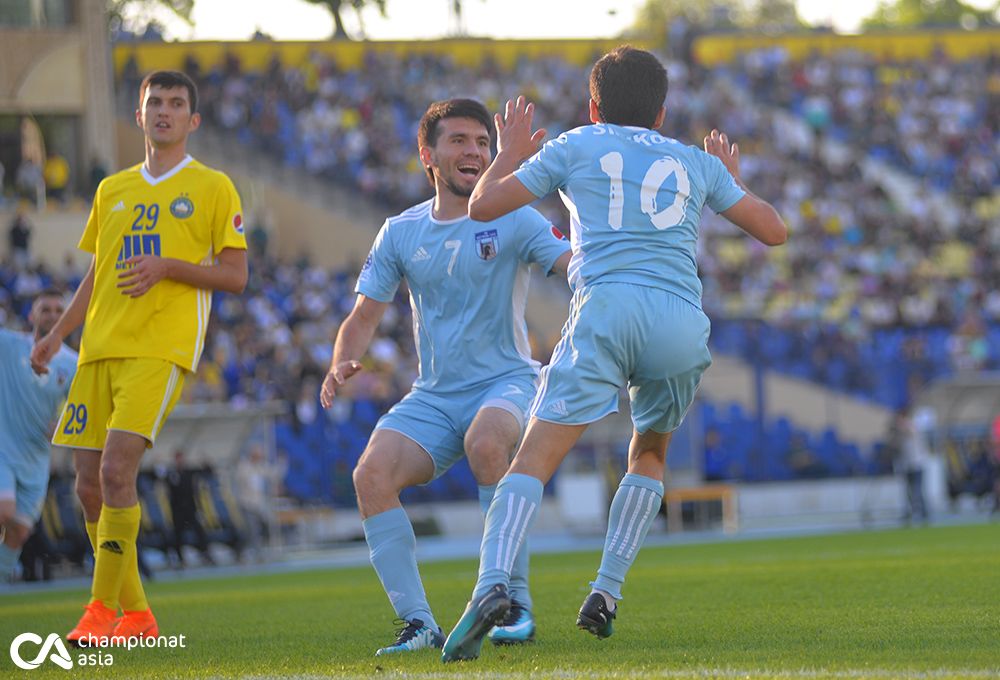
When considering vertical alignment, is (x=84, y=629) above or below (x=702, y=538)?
above

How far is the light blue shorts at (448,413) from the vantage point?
7066mm

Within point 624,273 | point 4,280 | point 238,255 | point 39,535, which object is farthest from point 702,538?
point 624,273

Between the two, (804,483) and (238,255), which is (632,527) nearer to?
(238,255)

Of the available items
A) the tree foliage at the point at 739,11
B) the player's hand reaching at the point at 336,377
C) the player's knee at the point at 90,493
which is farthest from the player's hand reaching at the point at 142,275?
the tree foliage at the point at 739,11

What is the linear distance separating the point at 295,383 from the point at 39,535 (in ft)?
22.8

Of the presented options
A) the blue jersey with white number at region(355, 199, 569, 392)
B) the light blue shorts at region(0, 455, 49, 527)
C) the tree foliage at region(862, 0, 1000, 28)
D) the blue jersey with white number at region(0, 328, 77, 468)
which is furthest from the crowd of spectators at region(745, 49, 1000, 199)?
the tree foliage at region(862, 0, 1000, 28)

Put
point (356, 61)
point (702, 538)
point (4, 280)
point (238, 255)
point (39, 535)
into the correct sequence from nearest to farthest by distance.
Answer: point (238, 255) < point (39, 535) < point (702, 538) < point (4, 280) < point (356, 61)

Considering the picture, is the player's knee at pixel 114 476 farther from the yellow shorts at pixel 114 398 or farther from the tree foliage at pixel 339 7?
the tree foliage at pixel 339 7

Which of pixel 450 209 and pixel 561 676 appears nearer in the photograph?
pixel 561 676

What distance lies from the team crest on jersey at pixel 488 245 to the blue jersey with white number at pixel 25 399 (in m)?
3.88

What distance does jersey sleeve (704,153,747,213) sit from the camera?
20.7 feet

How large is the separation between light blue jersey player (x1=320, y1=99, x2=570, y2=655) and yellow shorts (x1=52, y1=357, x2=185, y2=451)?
3.11 feet

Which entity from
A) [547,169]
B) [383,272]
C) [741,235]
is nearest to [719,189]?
[547,169]

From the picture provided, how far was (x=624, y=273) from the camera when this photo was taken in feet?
20.0
